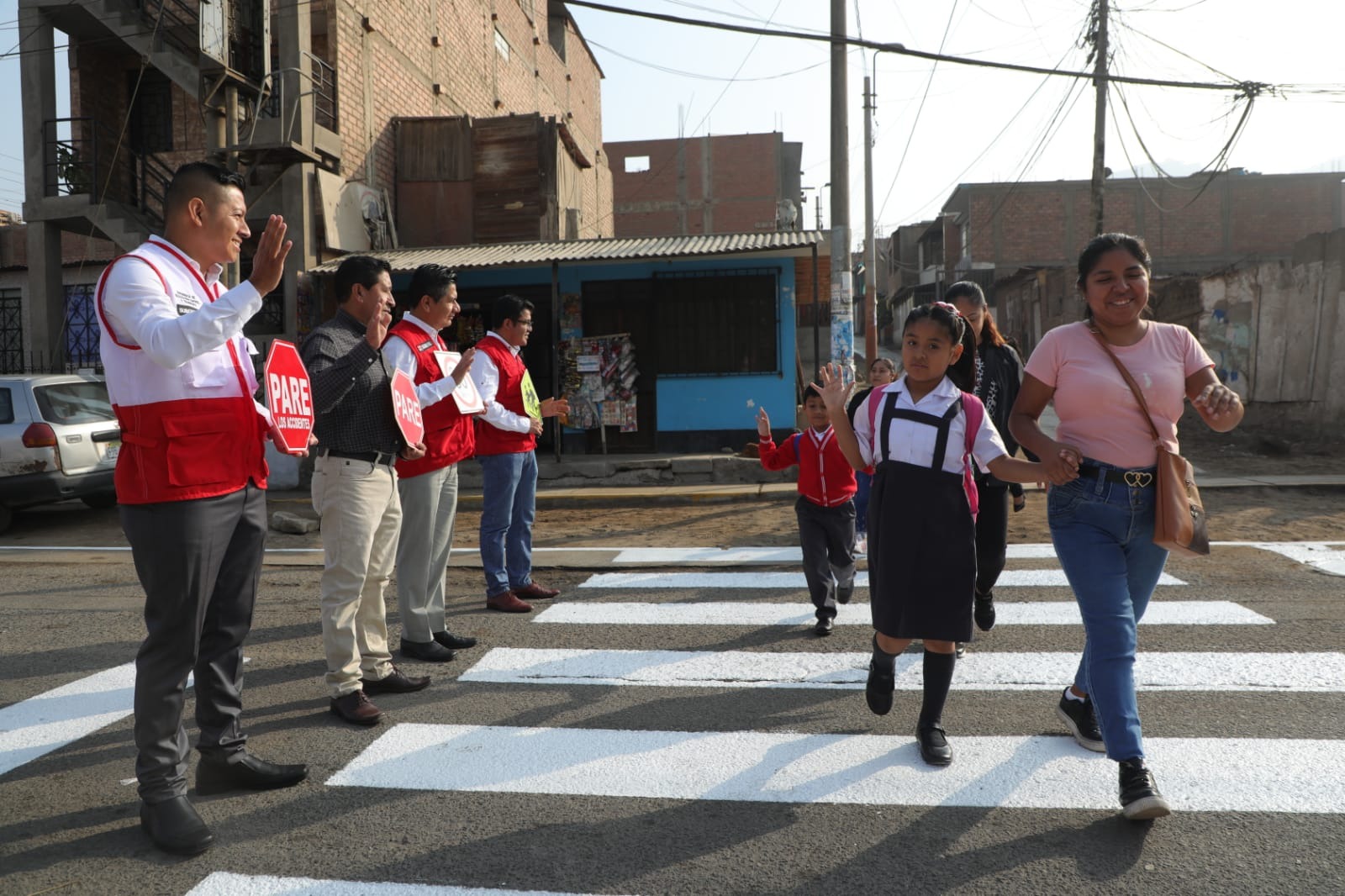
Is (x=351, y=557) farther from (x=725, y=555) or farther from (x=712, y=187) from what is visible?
(x=712, y=187)

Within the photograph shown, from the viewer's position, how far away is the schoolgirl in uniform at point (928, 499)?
11.8 ft

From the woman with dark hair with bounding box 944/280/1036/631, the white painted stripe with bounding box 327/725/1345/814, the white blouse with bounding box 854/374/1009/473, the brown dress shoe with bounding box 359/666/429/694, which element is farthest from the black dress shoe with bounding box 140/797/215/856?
the woman with dark hair with bounding box 944/280/1036/631

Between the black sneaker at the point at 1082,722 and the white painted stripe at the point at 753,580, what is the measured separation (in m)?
2.95

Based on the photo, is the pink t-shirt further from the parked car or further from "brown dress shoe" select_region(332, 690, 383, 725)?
the parked car

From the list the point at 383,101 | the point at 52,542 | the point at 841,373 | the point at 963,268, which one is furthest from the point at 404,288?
the point at 963,268

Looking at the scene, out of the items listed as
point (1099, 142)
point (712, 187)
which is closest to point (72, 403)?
point (1099, 142)

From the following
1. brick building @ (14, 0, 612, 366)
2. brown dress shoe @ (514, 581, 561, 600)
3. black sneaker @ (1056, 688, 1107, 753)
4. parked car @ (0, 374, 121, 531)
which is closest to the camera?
black sneaker @ (1056, 688, 1107, 753)

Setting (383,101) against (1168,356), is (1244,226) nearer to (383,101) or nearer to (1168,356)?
(383,101)

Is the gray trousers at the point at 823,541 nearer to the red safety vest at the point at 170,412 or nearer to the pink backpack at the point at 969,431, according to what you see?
the pink backpack at the point at 969,431

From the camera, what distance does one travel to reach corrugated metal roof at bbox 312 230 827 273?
516 inches

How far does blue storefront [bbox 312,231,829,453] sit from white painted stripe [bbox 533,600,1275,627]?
8.28 m

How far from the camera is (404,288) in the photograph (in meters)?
15.2

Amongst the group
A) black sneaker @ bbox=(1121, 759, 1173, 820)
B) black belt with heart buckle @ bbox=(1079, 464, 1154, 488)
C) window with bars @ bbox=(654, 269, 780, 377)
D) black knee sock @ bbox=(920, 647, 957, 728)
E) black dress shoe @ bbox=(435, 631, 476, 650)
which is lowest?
black dress shoe @ bbox=(435, 631, 476, 650)

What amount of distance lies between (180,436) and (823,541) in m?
3.62
